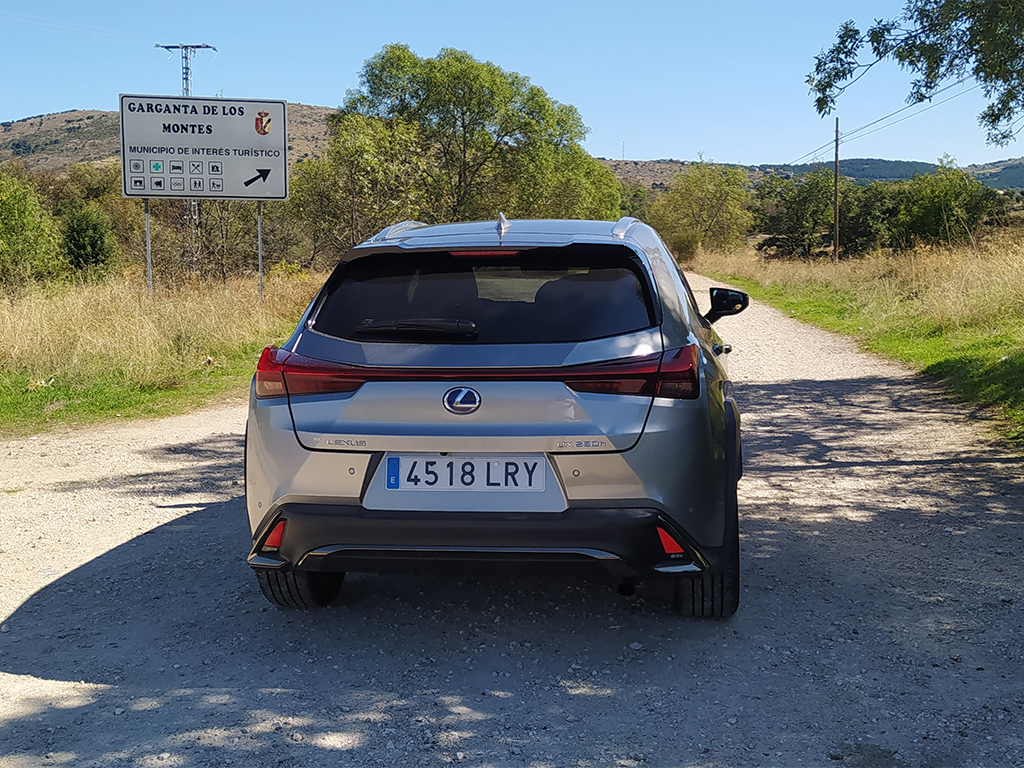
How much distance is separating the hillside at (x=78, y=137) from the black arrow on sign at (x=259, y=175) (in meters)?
86.2

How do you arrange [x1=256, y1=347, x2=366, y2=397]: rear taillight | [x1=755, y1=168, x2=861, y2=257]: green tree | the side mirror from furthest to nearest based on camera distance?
[x1=755, y1=168, x2=861, y2=257]: green tree, the side mirror, [x1=256, y1=347, x2=366, y2=397]: rear taillight

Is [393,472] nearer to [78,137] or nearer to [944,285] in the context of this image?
[944,285]

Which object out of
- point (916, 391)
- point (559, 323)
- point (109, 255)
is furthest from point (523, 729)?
point (109, 255)

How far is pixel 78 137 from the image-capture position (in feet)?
401

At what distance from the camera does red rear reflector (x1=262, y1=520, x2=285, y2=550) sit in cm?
356

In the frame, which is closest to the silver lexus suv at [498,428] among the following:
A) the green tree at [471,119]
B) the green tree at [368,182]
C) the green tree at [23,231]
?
the green tree at [368,182]

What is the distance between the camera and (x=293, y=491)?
11.5ft

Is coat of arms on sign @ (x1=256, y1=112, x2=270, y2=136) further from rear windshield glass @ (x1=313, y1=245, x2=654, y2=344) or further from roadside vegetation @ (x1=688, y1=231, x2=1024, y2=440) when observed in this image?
rear windshield glass @ (x1=313, y1=245, x2=654, y2=344)

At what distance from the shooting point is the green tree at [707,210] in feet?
275

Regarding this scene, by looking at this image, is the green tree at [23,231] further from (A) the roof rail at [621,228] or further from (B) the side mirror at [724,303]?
(A) the roof rail at [621,228]

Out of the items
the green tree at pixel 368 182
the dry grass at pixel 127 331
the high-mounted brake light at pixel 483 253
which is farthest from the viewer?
the green tree at pixel 368 182

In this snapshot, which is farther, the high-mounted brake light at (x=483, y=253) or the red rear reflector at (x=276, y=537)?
the high-mounted brake light at (x=483, y=253)

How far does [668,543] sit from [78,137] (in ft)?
440

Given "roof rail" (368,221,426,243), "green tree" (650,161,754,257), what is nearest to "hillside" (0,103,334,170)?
"green tree" (650,161,754,257)
